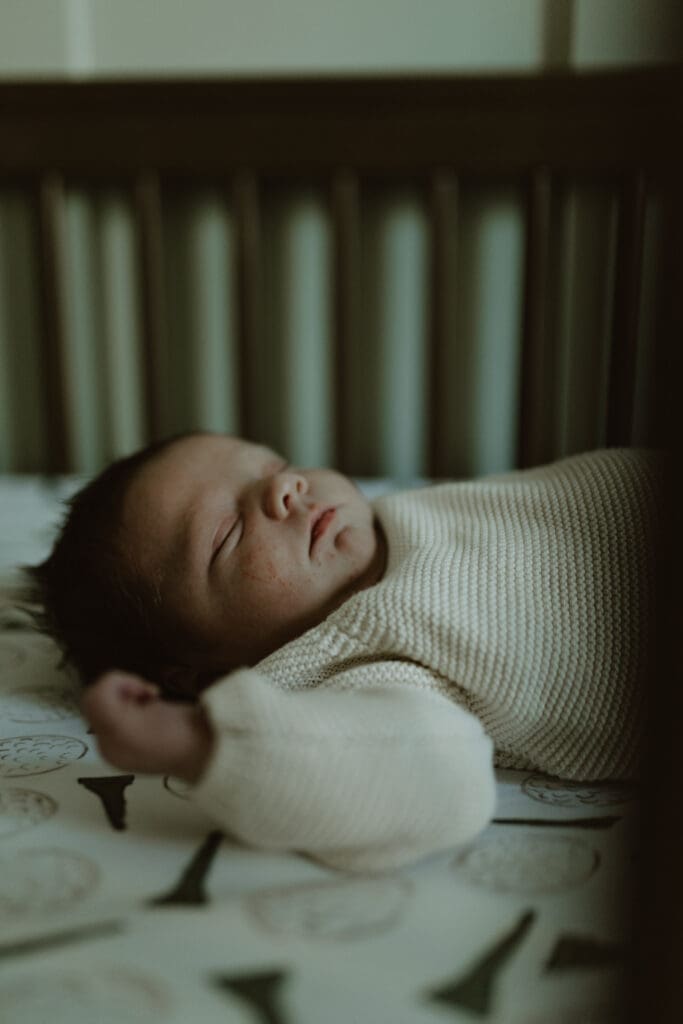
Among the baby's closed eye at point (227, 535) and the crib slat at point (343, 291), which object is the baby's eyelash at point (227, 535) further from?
the crib slat at point (343, 291)

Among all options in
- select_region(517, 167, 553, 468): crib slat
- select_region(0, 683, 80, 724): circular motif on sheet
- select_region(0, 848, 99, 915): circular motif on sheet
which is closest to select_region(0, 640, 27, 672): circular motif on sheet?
select_region(0, 683, 80, 724): circular motif on sheet

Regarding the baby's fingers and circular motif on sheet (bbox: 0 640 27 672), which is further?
circular motif on sheet (bbox: 0 640 27 672)

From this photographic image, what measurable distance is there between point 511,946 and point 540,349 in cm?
86

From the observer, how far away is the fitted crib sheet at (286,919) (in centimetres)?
32

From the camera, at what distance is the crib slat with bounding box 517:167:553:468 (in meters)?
1.08

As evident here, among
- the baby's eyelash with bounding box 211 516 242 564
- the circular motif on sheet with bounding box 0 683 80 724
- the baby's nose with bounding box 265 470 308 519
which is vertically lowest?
the circular motif on sheet with bounding box 0 683 80 724

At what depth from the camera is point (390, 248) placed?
125cm

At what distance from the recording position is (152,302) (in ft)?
3.79

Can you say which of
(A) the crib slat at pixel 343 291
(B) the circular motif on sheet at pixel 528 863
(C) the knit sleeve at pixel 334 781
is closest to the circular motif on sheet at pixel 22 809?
(C) the knit sleeve at pixel 334 781

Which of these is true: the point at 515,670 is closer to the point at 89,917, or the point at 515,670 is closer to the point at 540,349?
the point at 89,917

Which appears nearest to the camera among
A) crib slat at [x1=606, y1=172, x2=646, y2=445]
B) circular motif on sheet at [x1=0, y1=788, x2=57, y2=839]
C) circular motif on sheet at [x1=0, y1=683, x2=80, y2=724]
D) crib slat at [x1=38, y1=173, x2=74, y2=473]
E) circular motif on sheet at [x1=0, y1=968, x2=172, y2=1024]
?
circular motif on sheet at [x1=0, y1=968, x2=172, y2=1024]

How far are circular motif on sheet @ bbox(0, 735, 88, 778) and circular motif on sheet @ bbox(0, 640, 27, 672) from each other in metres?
0.13

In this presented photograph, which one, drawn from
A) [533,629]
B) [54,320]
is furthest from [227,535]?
[54,320]

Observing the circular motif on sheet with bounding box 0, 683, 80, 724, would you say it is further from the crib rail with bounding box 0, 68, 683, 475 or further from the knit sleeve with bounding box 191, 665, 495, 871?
the crib rail with bounding box 0, 68, 683, 475
